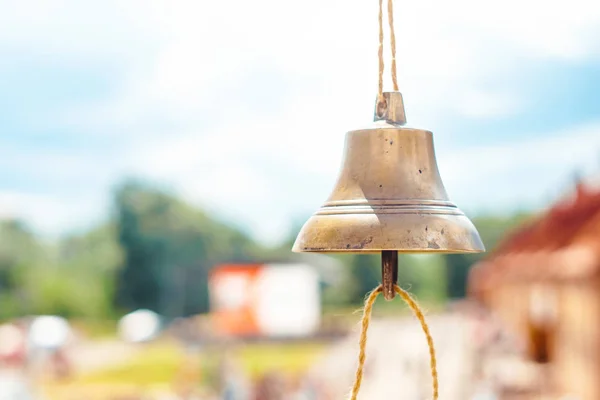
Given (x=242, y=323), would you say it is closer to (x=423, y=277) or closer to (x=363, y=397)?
(x=423, y=277)

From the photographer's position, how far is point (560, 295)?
12.4m

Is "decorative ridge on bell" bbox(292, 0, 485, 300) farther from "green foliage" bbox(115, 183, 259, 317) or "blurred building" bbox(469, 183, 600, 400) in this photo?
"green foliage" bbox(115, 183, 259, 317)

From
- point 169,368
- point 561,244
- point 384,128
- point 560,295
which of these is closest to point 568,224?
point 561,244

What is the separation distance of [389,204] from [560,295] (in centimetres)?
1065

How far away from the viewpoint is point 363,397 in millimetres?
9820

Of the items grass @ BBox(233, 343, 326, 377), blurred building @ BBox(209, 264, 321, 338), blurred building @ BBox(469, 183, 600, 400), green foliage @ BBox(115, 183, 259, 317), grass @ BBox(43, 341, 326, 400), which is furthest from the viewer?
green foliage @ BBox(115, 183, 259, 317)

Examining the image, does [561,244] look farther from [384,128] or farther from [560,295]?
[384,128]

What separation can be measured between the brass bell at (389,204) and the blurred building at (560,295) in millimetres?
8205

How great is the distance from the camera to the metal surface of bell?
88.4 inches

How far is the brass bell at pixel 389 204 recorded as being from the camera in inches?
88.3

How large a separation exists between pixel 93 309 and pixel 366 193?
45192mm

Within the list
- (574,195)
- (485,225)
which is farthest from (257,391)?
(485,225)

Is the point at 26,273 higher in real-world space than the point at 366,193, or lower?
lower

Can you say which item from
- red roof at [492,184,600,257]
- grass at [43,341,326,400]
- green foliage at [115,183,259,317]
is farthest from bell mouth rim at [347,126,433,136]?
green foliage at [115,183,259,317]
